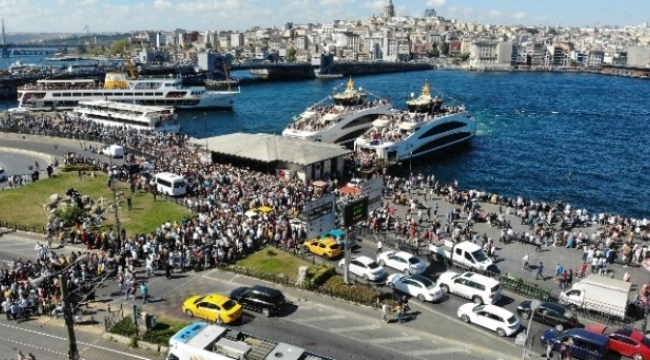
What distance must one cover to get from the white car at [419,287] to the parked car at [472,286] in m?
0.87

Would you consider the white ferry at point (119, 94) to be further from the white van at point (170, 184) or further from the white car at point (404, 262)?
the white car at point (404, 262)

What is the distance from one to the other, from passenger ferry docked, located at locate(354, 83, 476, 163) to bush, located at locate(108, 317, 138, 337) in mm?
38451

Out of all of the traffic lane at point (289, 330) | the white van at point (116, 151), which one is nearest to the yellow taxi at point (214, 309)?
the traffic lane at point (289, 330)

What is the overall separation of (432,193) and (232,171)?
15.6 m

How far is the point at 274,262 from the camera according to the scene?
99.6ft

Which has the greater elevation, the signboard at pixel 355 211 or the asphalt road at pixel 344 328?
the signboard at pixel 355 211

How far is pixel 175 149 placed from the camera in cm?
5744

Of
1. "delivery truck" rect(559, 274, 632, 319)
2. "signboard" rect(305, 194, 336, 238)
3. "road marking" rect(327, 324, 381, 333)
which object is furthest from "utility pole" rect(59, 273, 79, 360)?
"delivery truck" rect(559, 274, 632, 319)

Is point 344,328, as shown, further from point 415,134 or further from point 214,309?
point 415,134

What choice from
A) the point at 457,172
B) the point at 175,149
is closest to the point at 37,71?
the point at 175,149

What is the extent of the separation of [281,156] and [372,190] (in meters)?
16.3

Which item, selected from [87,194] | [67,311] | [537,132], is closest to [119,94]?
[87,194]

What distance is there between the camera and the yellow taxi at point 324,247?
31.5m

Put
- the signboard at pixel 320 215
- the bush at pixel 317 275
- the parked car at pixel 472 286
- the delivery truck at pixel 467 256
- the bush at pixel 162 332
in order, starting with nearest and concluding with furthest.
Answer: the bush at pixel 162 332
the parked car at pixel 472 286
the bush at pixel 317 275
the signboard at pixel 320 215
the delivery truck at pixel 467 256
